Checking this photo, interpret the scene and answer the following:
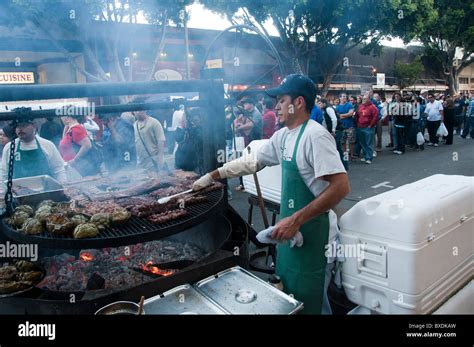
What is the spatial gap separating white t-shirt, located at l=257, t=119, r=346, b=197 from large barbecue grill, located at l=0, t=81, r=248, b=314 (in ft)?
2.34

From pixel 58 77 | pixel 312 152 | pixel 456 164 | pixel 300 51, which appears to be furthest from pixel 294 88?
pixel 300 51

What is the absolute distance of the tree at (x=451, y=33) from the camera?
2272cm

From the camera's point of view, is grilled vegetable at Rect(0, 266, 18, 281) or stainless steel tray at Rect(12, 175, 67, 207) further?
stainless steel tray at Rect(12, 175, 67, 207)

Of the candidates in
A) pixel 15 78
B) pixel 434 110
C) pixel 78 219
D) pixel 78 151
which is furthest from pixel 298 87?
pixel 15 78

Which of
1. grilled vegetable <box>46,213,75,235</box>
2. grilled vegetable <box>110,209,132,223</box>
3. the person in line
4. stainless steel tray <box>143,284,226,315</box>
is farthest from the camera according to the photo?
the person in line

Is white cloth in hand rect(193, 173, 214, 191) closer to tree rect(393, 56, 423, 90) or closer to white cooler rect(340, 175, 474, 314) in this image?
white cooler rect(340, 175, 474, 314)

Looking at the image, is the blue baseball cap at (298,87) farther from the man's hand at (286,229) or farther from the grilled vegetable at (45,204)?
the grilled vegetable at (45,204)

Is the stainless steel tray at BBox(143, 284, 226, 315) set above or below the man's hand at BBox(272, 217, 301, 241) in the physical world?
below

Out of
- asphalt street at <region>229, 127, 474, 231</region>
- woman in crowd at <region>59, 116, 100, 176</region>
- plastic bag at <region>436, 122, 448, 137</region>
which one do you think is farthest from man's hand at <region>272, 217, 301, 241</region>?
plastic bag at <region>436, 122, 448, 137</region>

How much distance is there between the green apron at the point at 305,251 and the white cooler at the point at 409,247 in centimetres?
20

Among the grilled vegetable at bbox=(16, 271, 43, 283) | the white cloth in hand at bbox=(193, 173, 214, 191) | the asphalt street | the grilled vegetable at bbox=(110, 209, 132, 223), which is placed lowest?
the asphalt street

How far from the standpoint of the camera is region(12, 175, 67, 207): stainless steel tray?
295 cm

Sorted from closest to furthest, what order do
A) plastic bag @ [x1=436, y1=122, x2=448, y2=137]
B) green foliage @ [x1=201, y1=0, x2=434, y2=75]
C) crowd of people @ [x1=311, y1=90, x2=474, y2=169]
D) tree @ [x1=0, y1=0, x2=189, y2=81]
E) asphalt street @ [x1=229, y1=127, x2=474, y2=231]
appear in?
tree @ [x1=0, y1=0, x2=189, y2=81] → asphalt street @ [x1=229, y1=127, x2=474, y2=231] → crowd of people @ [x1=311, y1=90, x2=474, y2=169] → plastic bag @ [x1=436, y1=122, x2=448, y2=137] → green foliage @ [x1=201, y1=0, x2=434, y2=75]
